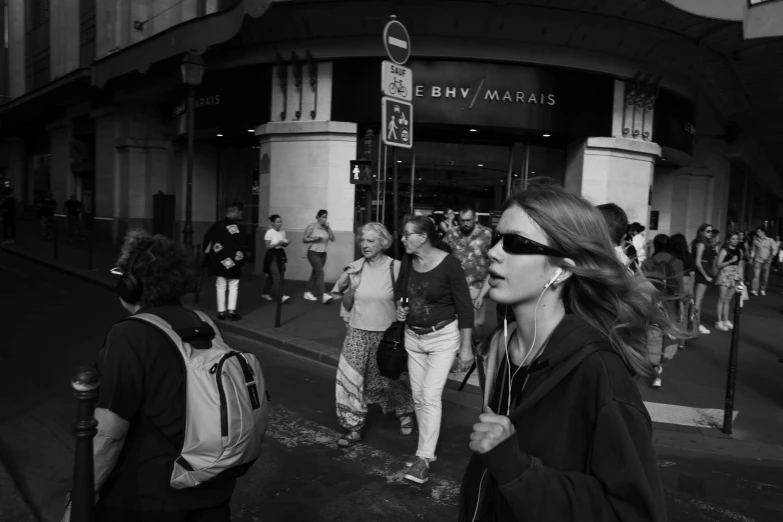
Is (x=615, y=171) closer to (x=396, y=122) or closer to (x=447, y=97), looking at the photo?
(x=447, y=97)

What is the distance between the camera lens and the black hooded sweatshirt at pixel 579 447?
54.2 inches

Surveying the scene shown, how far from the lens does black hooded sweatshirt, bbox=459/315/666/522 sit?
1.38m

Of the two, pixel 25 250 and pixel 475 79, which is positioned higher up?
pixel 475 79

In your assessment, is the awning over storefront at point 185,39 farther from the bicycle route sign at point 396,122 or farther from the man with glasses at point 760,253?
the man with glasses at point 760,253

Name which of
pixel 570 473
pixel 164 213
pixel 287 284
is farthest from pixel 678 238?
pixel 164 213

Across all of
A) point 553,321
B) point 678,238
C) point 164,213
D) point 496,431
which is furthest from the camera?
point 164,213

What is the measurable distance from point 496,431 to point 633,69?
15.4 m

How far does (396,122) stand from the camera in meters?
6.93

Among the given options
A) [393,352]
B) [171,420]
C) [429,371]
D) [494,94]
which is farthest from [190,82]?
[171,420]

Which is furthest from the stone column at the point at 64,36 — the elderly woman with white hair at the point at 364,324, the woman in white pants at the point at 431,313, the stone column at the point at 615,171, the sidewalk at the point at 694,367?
the woman in white pants at the point at 431,313

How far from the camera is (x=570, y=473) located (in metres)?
1.42

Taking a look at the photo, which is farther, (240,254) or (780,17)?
(780,17)

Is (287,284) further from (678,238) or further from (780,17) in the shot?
(780,17)

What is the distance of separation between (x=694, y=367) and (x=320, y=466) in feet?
19.3
